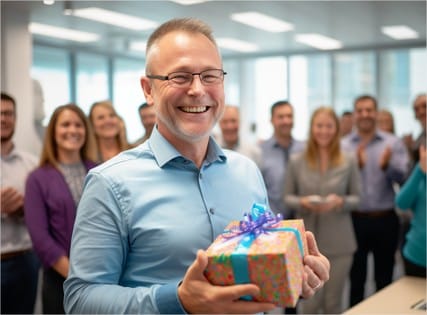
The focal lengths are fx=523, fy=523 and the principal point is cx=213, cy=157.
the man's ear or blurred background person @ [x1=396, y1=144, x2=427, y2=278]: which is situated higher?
the man's ear

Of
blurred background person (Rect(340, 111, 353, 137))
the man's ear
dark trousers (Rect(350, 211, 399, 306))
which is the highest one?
the man's ear

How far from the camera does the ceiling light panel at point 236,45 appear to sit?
7.92m

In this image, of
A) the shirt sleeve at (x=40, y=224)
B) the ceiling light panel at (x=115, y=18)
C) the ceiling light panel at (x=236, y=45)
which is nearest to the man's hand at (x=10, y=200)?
the shirt sleeve at (x=40, y=224)

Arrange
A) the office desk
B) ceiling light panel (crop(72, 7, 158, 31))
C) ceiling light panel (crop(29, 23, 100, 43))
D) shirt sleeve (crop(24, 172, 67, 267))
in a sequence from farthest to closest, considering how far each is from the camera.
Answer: ceiling light panel (crop(29, 23, 100, 43))
ceiling light panel (crop(72, 7, 158, 31))
shirt sleeve (crop(24, 172, 67, 267))
the office desk

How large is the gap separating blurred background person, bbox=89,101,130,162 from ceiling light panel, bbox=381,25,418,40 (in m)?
4.99

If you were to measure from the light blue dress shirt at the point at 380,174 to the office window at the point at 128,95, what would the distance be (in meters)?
1.72

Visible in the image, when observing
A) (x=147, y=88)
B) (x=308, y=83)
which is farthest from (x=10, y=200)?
(x=308, y=83)

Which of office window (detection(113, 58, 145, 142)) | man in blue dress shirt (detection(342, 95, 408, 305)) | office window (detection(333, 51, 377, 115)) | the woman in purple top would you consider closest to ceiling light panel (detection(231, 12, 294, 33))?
office window (detection(113, 58, 145, 142))

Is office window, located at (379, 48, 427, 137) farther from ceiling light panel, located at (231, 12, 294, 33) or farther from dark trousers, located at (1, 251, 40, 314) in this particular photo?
dark trousers, located at (1, 251, 40, 314)

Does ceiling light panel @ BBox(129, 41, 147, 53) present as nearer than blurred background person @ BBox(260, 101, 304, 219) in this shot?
No

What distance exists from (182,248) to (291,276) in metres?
→ 0.27

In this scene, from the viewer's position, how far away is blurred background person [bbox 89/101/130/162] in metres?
3.21

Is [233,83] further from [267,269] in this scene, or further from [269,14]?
[267,269]

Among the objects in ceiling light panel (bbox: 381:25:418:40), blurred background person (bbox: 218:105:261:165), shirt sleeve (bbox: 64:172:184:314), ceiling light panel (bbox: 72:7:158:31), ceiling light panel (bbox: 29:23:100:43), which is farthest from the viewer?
ceiling light panel (bbox: 381:25:418:40)
